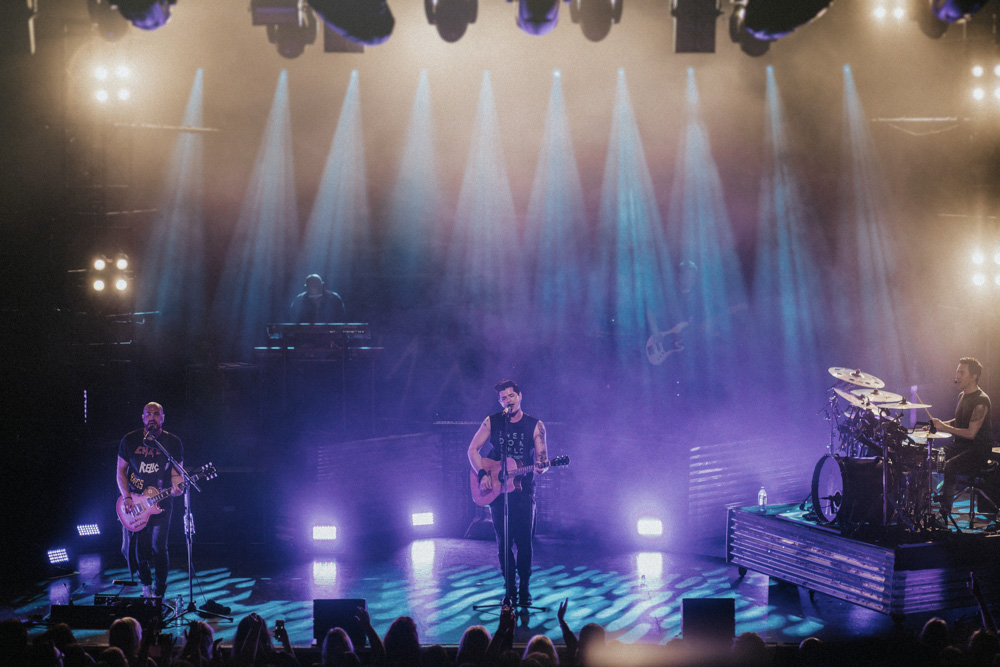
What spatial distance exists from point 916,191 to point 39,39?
1107 cm

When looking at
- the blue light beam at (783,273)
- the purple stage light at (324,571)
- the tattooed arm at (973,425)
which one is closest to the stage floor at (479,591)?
the purple stage light at (324,571)

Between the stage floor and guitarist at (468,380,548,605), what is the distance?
16.8 inches

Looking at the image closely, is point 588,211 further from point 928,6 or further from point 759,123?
point 928,6

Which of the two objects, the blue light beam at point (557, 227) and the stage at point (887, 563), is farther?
the blue light beam at point (557, 227)

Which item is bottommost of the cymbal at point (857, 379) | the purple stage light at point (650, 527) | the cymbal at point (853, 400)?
the purple stage light at point (650, 527)

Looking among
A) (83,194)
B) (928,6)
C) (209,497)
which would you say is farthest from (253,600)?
(928,6)

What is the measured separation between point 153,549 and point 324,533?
7.50 ft

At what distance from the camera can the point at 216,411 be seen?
1092 cm

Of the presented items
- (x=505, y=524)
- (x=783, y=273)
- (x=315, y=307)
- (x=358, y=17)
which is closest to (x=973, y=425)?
(x=505, y=524)

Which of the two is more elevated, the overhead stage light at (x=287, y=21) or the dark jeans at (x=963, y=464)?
the overhead stage light at (x=287, y=21)

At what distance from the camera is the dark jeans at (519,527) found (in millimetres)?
7875

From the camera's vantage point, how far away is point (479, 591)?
28.0 feet

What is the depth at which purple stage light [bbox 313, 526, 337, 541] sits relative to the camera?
33.0 ft

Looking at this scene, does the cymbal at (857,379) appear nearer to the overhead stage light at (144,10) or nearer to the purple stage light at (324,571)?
the purple stage light at (324,571)
